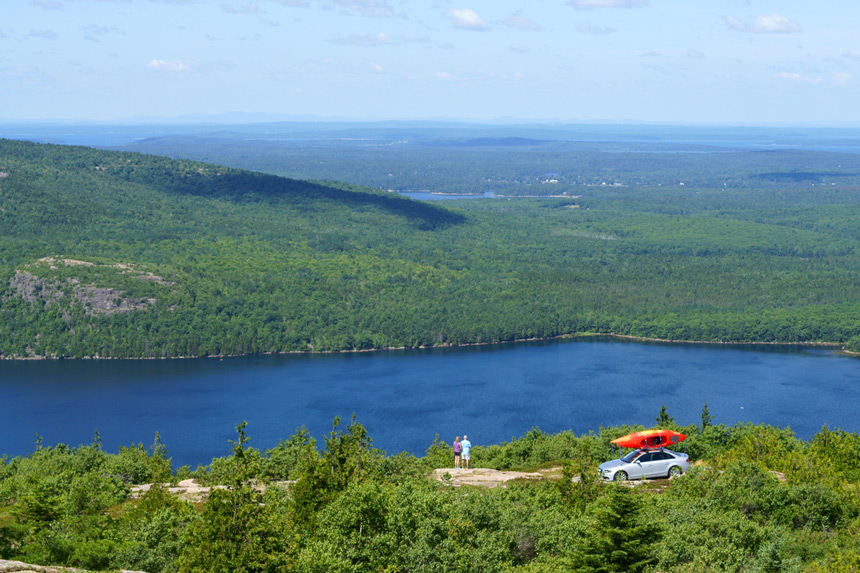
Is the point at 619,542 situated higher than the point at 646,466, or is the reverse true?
the point at 619,542

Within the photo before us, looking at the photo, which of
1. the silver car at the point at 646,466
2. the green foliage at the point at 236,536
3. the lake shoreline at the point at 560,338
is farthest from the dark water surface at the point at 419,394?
the green foliage at the point at 236,536

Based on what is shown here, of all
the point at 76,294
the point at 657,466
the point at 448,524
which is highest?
the point at 448,524

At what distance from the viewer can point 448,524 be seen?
117 ft

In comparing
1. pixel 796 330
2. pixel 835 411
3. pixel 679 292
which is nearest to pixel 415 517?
pixel 835 411

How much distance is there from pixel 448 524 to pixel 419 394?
95.1m

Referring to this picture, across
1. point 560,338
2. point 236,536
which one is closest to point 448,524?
point 236,536

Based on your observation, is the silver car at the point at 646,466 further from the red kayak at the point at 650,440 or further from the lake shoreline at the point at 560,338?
the lake shoreline at the point at 560,338

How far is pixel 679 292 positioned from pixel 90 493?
166 metres

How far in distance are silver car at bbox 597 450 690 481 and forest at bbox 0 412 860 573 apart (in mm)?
912

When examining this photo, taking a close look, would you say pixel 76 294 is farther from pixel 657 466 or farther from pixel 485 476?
pixel 657 466

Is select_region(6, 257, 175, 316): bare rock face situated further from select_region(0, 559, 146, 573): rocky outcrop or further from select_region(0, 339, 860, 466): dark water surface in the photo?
select_region(0, 559, 146, 573): rocky outcrop

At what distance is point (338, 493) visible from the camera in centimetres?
4044

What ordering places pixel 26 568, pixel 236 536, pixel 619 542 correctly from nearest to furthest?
pixel 26 568, pixel 236 536, pixel 619 542

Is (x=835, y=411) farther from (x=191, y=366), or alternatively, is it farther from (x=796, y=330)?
(x=191, y=366)
